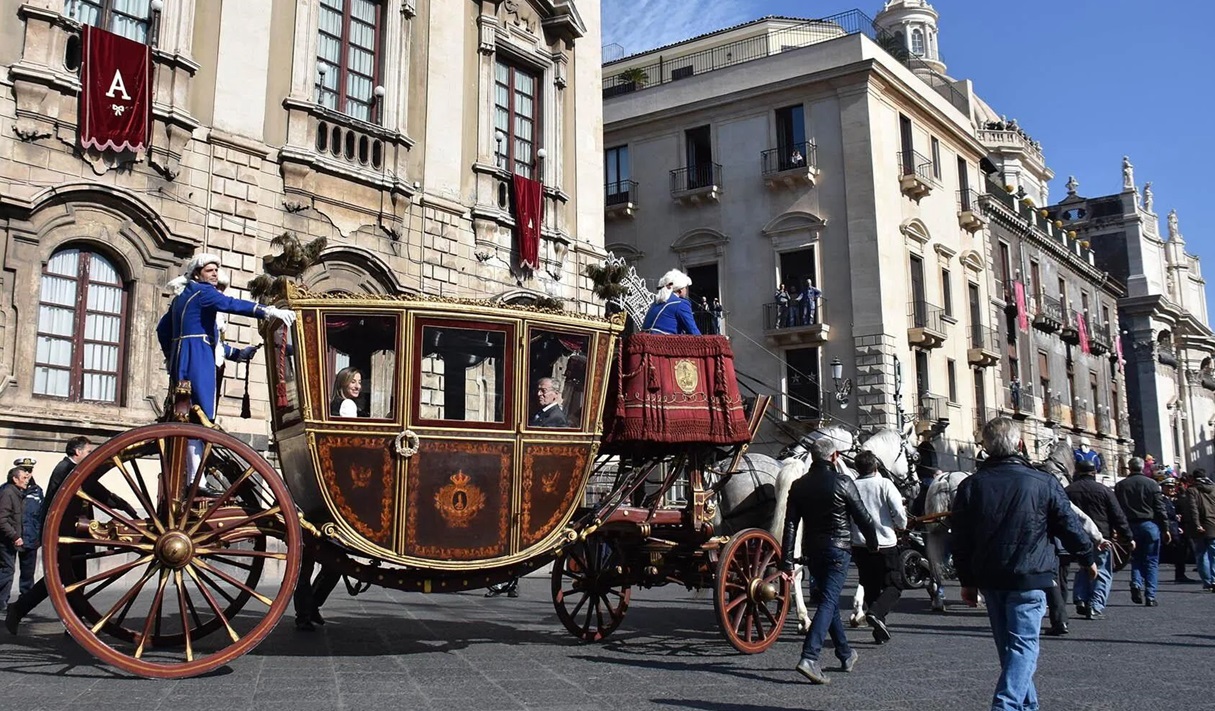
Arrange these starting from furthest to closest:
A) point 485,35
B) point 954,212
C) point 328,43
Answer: point 954,212
point 485,35
point 328,43

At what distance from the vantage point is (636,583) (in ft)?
26.1

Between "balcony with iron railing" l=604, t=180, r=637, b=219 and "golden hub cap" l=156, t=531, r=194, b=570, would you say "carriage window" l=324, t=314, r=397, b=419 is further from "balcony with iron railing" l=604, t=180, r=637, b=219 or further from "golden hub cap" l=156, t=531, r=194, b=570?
"balcony with iron railing" l=604, t=180, r=637, b=219

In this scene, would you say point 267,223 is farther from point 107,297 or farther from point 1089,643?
point 1089,643

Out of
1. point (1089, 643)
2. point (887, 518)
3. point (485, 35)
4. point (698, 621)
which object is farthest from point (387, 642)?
point (485, 35)

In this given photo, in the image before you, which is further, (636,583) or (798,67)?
(798,67)

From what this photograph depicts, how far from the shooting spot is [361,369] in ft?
21.9

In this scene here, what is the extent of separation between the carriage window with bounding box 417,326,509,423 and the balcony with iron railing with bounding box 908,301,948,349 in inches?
875

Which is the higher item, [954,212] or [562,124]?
[954,212]

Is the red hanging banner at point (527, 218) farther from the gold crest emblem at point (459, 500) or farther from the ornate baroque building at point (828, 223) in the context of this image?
the ornate baroque building at point (828, 223)

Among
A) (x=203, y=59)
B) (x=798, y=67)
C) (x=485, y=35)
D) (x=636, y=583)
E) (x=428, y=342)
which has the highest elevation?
(x=798, y=67)

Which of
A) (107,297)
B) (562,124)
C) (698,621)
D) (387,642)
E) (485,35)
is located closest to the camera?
(387,642)

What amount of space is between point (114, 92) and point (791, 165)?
1975cm

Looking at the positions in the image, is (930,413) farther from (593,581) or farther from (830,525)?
(830,525)

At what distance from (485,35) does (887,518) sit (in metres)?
11.0
